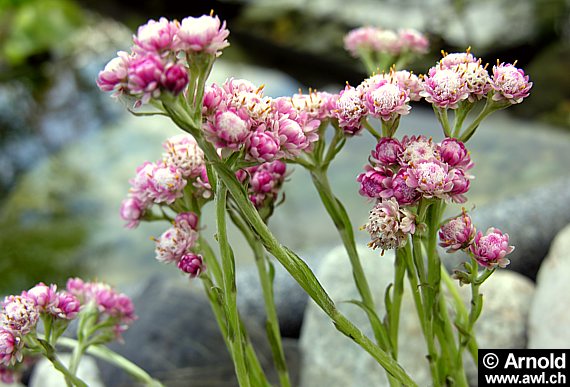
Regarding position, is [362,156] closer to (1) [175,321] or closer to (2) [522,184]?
(2) [522,184]

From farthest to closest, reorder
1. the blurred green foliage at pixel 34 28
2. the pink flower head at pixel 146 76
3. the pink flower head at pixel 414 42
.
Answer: the blurred green foliage at pixel 34 28 < the pink flower head at pixel 414 42 < the pink flower head at pixel 146 76

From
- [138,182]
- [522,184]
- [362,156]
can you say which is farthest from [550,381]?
[362,156]

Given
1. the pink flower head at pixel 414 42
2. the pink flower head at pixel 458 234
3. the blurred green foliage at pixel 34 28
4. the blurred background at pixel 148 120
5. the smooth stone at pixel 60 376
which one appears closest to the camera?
the pink flower head at pixel 458 234

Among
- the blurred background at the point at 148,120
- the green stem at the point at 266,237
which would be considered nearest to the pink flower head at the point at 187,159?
the green stem at the point at 266,237

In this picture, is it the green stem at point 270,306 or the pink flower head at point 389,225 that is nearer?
the pink flower head at point 389,225

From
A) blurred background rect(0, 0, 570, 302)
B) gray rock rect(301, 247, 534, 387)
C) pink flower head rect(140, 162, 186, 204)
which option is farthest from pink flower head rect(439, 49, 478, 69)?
blurred background rect(0, 0, 570, 302)

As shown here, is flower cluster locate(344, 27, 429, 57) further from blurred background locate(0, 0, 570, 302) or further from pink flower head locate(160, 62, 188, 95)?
blurred background locate(0, 0, 570, 302)

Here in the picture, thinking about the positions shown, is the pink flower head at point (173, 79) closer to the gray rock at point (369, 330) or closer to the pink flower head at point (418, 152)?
the pink flower head at point (418, 152)
